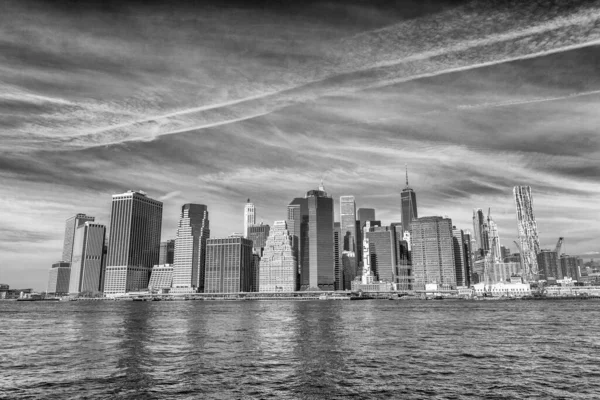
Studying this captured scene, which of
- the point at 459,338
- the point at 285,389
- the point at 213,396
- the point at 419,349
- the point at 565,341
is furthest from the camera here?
the point at 459,338

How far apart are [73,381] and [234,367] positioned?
16672 millimetres

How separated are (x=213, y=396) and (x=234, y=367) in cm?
1320

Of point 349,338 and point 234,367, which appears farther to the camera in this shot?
point 349,338

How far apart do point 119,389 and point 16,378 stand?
13265 millimetres

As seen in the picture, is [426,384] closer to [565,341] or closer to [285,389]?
[285,389]

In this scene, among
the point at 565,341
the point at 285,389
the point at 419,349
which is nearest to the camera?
the point at 285,389

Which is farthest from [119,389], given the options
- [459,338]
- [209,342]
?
[459,338]

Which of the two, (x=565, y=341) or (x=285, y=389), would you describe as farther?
(x=565, y=341)

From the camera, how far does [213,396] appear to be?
3912 centimetres

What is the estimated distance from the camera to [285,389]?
42.1m

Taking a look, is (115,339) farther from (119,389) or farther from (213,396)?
(213,396)

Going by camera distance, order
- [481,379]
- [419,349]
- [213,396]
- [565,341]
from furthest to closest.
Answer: [565,341] → [419,349] → [481,379] → [213,396]

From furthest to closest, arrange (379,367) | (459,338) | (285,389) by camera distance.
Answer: (459,338)
(379,367)
(285,389)

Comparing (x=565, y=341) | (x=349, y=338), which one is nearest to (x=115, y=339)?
(x=349, y=338)
